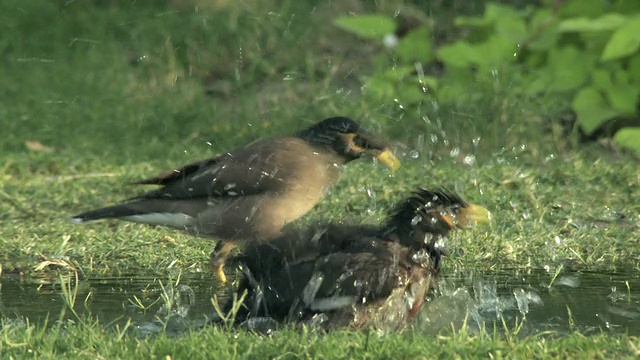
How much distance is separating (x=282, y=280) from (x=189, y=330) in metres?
0.69

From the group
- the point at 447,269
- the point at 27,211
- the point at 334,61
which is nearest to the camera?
the point at 447,269

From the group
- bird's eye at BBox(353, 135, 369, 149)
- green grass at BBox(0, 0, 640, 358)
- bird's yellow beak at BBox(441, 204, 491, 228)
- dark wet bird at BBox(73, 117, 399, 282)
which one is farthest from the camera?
bird's eye at BBox(353, 135, 369, 149)

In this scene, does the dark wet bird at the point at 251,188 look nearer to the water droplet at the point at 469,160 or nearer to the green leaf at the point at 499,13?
the water droplet at the point at 469,160

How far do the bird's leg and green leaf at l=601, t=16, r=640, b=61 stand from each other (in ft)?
10.9

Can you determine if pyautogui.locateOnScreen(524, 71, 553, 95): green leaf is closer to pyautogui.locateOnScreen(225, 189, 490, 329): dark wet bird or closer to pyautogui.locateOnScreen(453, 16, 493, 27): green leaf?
pyautogui.locateOnScreen(453, 16, 493, 27): green leaf

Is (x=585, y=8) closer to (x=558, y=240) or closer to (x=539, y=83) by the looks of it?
(x=539, y=83)

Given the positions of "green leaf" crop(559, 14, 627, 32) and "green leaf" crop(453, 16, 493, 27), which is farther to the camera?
"green leaf" crop(453, 16, 493, 27)

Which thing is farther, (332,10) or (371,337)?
(332,10)

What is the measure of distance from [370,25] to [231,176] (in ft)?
11.8

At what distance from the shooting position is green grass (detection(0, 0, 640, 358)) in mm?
4566

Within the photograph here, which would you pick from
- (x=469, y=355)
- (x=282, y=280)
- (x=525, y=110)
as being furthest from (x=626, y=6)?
(x=469, y=355)

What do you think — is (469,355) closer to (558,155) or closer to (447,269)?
(447,269)

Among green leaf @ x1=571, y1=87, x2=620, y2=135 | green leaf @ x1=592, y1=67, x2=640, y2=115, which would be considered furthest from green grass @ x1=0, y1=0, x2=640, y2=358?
green leaf @ x1=592, y1=67, x2=640, y2=115

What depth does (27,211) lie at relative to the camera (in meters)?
7.67
